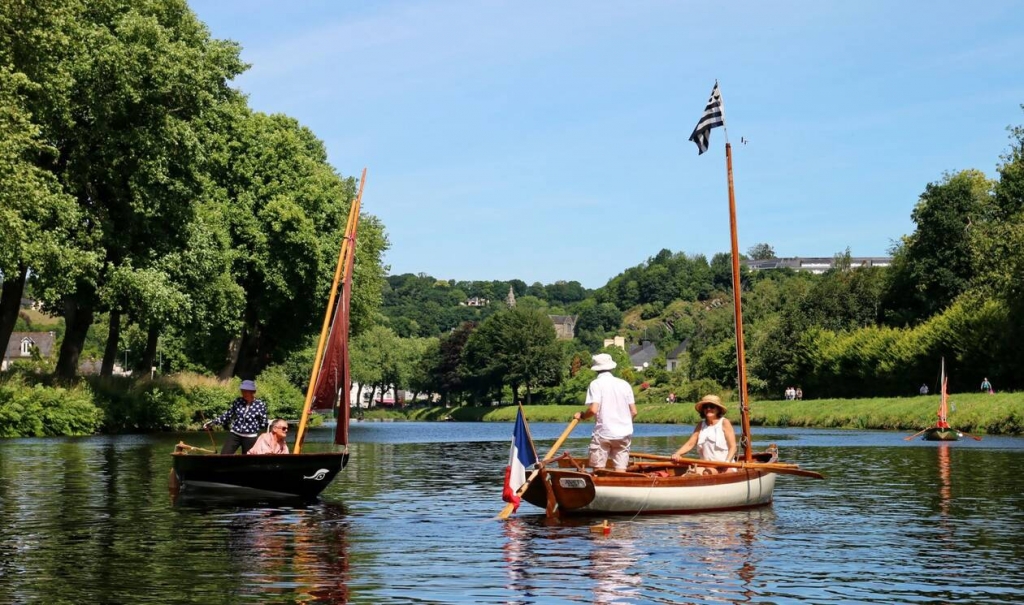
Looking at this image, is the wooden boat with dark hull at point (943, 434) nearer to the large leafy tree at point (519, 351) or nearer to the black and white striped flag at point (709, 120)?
the black and white striped flag at point (709, 120)

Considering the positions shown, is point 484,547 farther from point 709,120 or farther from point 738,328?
point 709,120

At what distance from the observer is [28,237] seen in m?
49.3

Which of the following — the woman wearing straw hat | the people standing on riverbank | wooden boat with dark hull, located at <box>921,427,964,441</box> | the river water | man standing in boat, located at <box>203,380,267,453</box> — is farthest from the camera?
wooden boat with dark hull, located at <box>921,427,964,441</box>

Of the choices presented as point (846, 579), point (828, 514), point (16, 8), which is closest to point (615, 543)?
point (846, 579)

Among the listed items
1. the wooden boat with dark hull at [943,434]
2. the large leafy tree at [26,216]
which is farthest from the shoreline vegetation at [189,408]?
the wooden boat with dark hull at [943,434]

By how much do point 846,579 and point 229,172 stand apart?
6443cm

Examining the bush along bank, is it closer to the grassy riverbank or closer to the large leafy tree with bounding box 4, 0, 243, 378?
the large leafy tree with bounding box 4, 0, 243, 378

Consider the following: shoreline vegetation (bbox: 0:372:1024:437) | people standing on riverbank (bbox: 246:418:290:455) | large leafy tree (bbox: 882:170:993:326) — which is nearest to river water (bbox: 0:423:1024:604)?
people standing on riverbank (bbox: 246:418:290:455)

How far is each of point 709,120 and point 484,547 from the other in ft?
41.7

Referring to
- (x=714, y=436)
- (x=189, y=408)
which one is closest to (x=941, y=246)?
(x=189, y=408)

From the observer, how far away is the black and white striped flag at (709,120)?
28.6 meters

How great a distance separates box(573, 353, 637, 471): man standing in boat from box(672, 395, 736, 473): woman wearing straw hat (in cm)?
174

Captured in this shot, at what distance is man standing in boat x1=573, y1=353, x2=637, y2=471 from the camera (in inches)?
920

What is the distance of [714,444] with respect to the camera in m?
25.3
